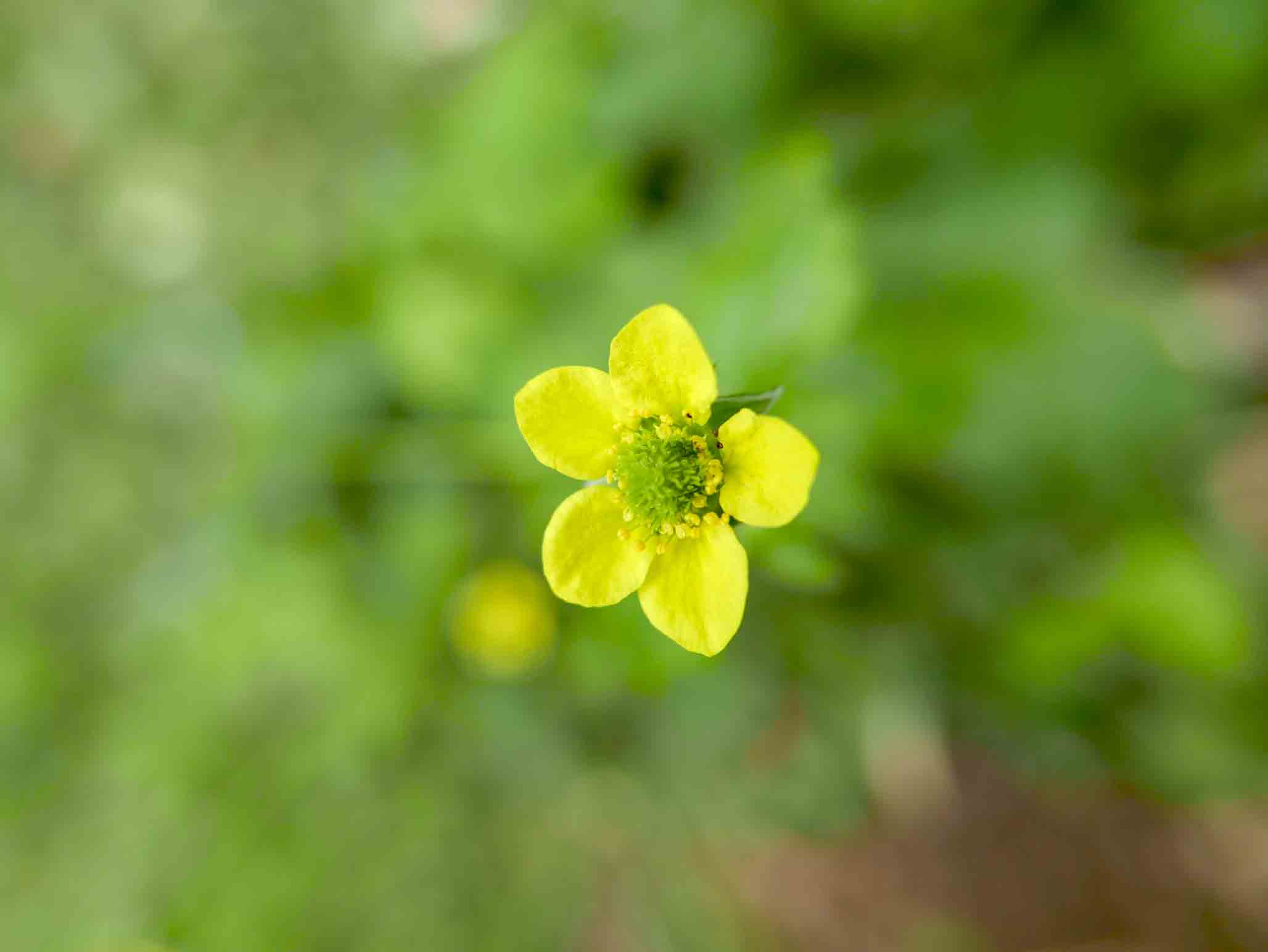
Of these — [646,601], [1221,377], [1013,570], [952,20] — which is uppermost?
[952,20]

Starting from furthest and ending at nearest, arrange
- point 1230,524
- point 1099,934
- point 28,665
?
point 28,665
point 1099,934
point 1230,524

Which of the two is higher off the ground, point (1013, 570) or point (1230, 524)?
point (1230, 524)

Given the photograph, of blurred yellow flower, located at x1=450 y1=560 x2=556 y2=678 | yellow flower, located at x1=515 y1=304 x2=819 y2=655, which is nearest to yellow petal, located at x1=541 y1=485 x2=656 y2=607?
yellow flower, located at x1=515 y1=304 x2=819 y2=655

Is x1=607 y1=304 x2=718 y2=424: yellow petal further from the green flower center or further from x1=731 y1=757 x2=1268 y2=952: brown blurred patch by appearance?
x1=731 y1=757 x2=1268 y2=952: brown blurred patch

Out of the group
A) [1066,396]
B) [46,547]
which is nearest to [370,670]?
[46,547]

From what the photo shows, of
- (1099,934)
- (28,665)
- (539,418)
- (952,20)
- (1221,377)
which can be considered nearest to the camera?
(539,418)

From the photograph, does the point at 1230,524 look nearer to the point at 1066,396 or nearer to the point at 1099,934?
the point at 1066,396

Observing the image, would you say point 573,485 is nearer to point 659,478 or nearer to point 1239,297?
point 659,478

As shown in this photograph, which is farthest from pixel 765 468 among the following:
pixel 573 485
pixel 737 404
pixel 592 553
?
pixel 573 485
